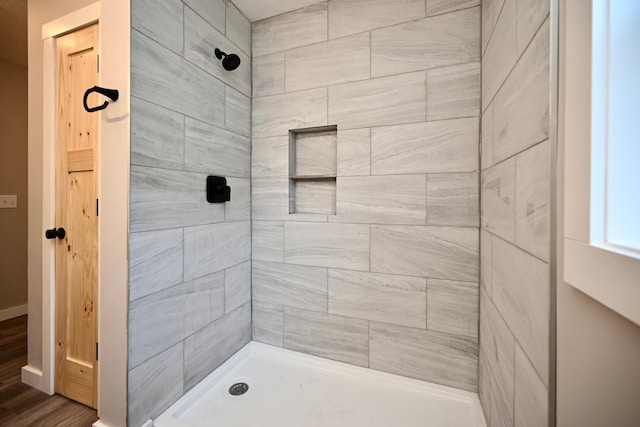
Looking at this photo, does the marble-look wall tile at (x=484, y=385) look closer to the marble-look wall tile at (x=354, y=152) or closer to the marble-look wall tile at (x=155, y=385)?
the marble-look wall tile at (x=354, y=152)

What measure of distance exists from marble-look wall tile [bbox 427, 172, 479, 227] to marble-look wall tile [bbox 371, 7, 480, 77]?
0.63m

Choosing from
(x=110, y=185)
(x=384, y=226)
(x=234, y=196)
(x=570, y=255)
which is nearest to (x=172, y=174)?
(x=110, y=185)

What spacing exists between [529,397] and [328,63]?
1830 mm

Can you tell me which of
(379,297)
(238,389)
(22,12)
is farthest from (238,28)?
(238,389)

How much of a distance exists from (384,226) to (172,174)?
1.19 metres

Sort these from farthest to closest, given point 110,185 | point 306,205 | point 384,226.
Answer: point 306,205 → point 384,226 → point 110,185

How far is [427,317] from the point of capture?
1.47m

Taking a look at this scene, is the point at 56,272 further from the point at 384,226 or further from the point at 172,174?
the point at 384,226

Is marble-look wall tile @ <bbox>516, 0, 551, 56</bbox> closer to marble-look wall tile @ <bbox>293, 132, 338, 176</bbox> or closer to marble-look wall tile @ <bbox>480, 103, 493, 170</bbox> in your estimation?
marble-look wall tile @ <bbox>480, 103, 493, 170</bbox>

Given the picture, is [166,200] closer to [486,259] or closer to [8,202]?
[486,259]

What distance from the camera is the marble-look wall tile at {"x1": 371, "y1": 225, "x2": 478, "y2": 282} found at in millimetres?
1394

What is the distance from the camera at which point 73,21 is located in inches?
52.2

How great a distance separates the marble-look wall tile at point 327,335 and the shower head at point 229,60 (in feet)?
5.28

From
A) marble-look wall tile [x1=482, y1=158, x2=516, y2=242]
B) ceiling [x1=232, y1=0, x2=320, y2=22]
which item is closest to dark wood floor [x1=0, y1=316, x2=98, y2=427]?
marble-look wall tile [x1=482, y1=158, x2=516, y2=242]
